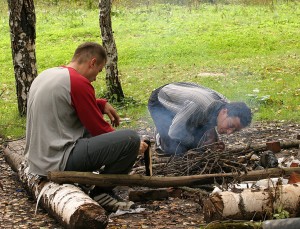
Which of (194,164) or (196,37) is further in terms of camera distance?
(196,37)

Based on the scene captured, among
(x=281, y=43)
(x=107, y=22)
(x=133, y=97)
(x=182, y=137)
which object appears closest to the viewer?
(x=182, y=137)

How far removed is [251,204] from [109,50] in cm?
660

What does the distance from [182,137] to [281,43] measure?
1187cm

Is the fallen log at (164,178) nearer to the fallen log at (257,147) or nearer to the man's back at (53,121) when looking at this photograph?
the man's back at (53,121)

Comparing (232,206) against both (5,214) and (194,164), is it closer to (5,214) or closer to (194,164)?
(194,164)

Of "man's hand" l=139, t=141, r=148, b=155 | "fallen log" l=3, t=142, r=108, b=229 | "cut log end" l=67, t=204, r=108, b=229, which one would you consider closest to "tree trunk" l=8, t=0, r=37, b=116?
"fallen log" l=3, t=142, r=108, b=229

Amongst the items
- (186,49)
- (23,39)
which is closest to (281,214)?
(23,39)

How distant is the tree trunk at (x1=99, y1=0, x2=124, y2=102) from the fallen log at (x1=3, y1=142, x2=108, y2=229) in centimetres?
516

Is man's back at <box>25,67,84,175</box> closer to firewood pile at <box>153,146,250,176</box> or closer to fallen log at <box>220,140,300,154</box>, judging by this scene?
firewood pile at <box>153,146,250,176</box>

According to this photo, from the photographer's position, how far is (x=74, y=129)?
528 centimetres

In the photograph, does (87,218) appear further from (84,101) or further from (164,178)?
(164,178)

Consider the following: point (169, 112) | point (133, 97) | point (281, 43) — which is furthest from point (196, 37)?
point (169, 112)

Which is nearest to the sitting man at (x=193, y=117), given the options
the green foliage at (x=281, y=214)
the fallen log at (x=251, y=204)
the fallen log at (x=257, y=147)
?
the fallen log at (x=257, y=147)

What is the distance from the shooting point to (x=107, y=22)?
10648 millimetres
